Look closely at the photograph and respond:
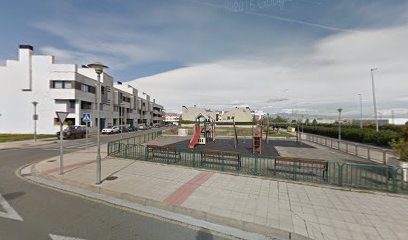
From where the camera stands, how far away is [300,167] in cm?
829

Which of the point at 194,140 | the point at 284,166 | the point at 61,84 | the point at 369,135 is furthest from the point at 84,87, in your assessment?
the point at 369,135

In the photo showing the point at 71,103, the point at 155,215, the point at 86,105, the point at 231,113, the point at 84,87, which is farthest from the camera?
the point at 231,113

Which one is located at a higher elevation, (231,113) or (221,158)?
(231,113)

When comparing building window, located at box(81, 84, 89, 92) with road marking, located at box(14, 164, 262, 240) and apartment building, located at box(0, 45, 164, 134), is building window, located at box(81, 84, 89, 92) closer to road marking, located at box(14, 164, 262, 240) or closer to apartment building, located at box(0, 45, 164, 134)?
apartment building, located at box(0, 45, 164, 134)

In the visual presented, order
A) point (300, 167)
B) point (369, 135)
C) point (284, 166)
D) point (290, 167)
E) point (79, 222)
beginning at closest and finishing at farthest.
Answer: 1. point (79, 222)
2. point (300, 167)
3. point (290, 167)
4. point (284, 166)
5. point (369, 135)

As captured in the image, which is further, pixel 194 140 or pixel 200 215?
pixel 194 140

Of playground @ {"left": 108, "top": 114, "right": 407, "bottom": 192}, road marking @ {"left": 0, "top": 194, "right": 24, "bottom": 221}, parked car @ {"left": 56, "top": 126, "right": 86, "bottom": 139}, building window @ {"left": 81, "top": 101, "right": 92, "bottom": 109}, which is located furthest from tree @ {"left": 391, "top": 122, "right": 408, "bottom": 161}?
building window @ {"left": 81, "top": 101, "right": 92, "bottom": 109}

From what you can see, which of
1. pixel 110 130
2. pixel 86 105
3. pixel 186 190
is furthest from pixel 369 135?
pixel 86 105

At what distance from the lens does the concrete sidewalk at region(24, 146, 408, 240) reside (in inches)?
184

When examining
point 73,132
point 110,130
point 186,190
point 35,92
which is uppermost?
point 35,92

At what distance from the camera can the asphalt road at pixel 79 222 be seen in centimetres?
430

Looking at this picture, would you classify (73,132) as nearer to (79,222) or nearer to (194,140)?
(194,140)

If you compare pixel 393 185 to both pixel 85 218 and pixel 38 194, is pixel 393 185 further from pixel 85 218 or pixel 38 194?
pixel 38 194

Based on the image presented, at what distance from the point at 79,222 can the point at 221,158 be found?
591 cm
